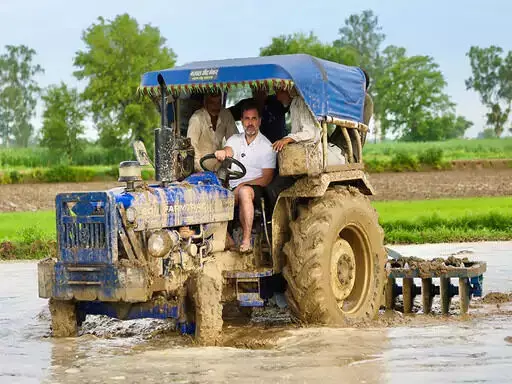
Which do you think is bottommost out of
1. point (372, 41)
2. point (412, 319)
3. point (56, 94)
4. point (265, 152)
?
point (412, 319)

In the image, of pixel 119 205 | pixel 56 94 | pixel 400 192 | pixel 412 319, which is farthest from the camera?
pixel 56 94

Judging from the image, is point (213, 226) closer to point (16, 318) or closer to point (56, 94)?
point (16, 318)

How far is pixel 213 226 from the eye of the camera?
10164mm

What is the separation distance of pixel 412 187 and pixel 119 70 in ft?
160

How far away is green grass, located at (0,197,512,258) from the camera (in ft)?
66.1

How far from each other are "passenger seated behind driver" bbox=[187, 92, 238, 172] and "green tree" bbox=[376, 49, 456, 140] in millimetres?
102924

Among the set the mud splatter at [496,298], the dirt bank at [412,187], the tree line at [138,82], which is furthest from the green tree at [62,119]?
the mud splatter at [496,298]

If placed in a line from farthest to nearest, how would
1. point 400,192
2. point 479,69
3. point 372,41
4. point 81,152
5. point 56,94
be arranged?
point 372,41, point 479,69, point 56,94, point 81,152, point 400,192

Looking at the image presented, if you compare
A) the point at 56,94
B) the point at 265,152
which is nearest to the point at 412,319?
the point at 265,152

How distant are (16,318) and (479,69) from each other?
121 metres

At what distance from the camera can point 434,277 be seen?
1162 cm

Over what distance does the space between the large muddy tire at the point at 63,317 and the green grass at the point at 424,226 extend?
30.6 feet

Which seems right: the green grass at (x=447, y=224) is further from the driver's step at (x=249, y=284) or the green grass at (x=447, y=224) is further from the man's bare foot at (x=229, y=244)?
the driver's step at (x=249, y=284)

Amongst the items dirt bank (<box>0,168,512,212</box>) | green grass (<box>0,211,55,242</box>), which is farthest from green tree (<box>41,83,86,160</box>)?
green grass (<box>0,211,55,242</box>)
